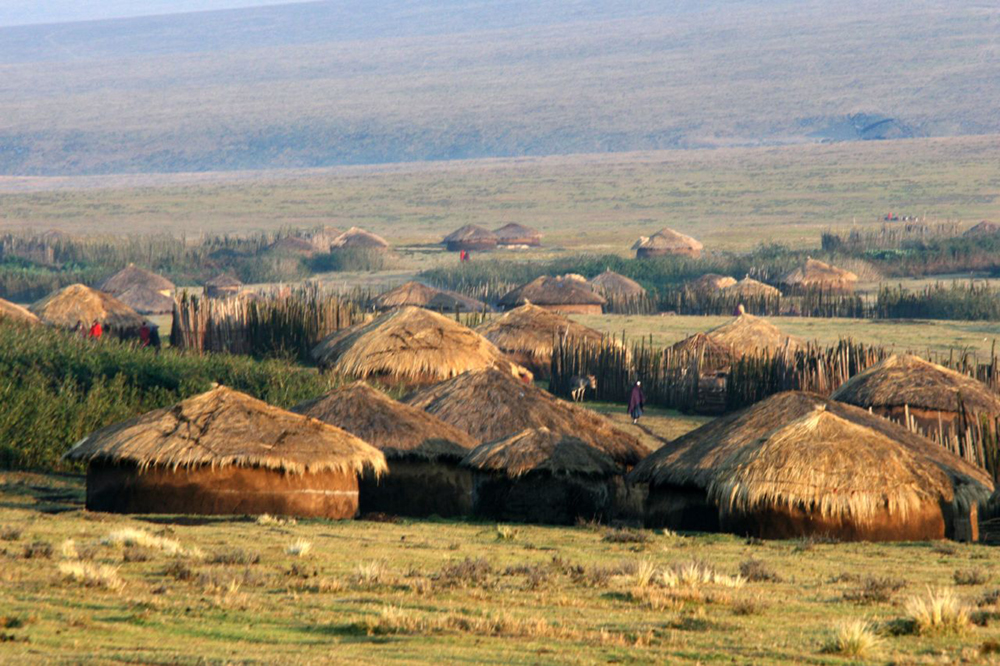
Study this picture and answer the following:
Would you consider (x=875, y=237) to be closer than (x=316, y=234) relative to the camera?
Yes

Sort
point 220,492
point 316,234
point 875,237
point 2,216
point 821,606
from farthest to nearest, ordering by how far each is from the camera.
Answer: point 2,216
point 316,234
point 875,237
point 220,492
point 821,606

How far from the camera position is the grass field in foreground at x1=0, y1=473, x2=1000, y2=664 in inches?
392

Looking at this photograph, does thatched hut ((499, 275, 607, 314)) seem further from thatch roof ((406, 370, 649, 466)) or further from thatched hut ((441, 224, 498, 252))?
thatched hut ((441, 224, 498, 252))

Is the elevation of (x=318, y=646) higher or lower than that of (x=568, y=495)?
higher

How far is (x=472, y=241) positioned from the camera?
237 ft

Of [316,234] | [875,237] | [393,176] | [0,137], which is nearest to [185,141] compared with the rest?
[0,137]

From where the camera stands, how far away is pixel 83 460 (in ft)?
57.9

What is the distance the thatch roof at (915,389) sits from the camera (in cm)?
2347

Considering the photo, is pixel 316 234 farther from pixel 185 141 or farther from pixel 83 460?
pixel 185 141

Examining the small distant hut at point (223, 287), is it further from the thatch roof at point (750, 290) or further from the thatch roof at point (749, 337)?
the thatch roof at point (749, 337)

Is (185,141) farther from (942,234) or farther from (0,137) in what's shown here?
(942,234)

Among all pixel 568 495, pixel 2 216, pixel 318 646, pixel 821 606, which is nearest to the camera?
pixel 318 646

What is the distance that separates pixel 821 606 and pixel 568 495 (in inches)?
271

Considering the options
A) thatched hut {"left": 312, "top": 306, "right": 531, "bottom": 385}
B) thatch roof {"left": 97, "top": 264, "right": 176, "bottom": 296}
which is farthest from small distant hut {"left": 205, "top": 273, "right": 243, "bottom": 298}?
thatched hut {"left": 312, "top": 306, "right": 531, "bottom": 385}
